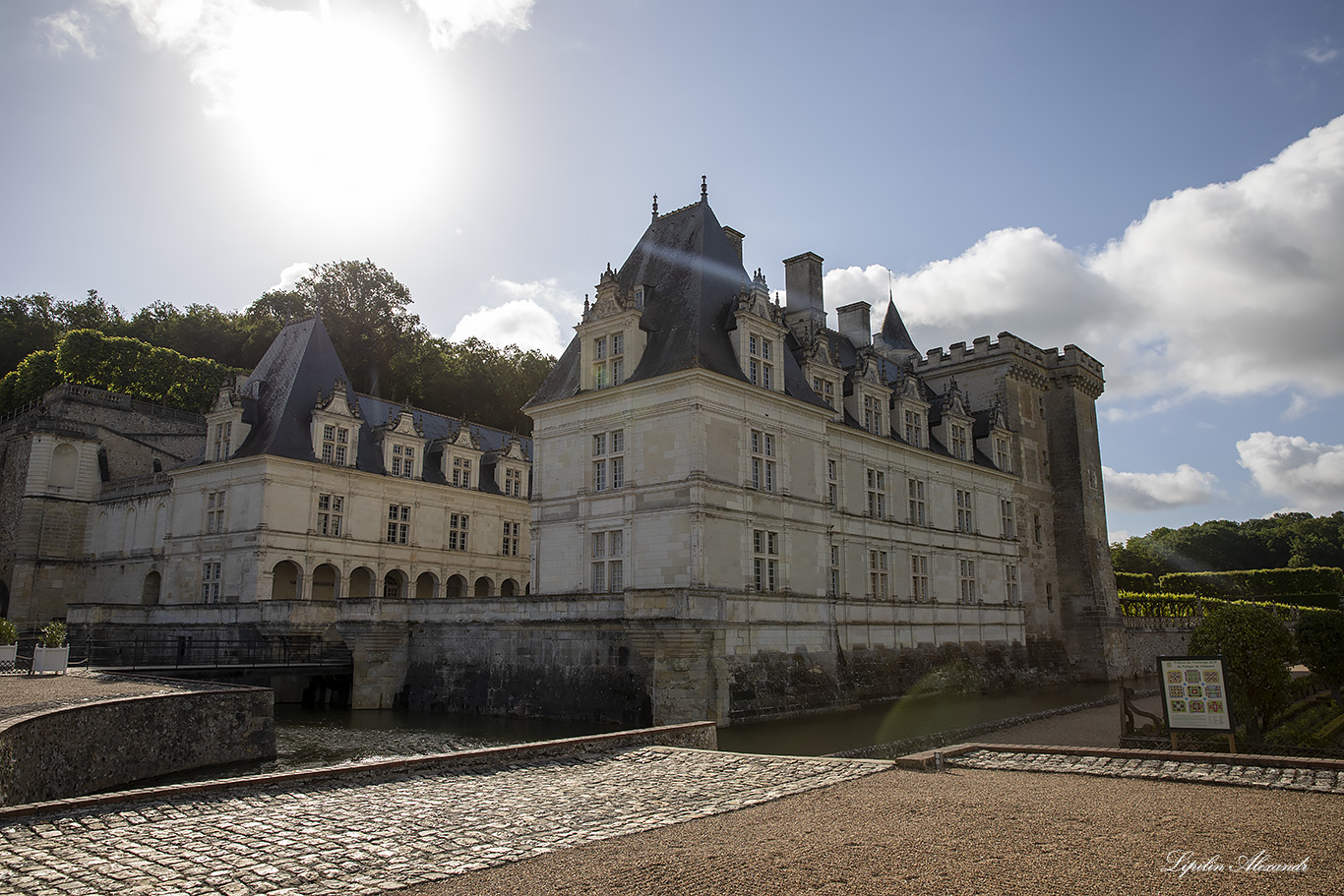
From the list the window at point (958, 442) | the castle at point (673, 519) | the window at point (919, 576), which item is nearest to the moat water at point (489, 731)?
the castle at point (673, 519)

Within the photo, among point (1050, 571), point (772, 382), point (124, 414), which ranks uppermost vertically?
point (124, 414)

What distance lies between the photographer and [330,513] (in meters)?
36.7

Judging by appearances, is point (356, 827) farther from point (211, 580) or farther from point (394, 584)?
point (394, 584)

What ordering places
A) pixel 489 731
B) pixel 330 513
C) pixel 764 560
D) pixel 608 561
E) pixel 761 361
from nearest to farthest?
pixel 489 731 < pixel 608 561 < pixel 764 560 < pixel 761 361 < pixel 330 513

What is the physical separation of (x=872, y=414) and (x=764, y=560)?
10.2 meters

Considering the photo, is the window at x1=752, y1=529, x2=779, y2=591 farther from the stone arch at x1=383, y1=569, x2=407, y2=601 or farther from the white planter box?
the stone arch at x1=383, y1=569, x2=407, y2=601

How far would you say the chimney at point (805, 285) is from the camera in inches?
1480

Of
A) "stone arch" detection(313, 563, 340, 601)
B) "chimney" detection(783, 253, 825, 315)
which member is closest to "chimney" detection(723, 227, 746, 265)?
"chimney" detection(783, 253, 825, 315)

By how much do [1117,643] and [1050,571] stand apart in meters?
4.58

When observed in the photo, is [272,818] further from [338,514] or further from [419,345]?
[419,345]

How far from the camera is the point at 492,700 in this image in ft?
82.7

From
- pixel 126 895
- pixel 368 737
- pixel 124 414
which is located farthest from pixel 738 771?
pixel 124 414

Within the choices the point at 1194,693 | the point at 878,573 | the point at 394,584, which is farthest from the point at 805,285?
the point at 1194,693

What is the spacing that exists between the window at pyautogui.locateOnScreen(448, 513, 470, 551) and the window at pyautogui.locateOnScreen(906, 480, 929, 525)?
1988 centimetres
